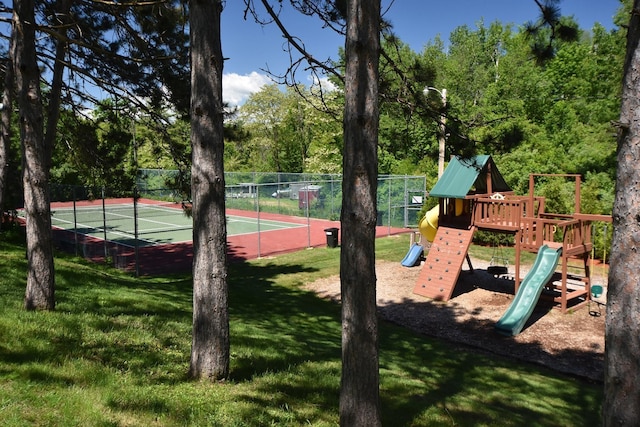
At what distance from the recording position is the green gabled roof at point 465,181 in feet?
43.2

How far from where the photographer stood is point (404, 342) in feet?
29.5

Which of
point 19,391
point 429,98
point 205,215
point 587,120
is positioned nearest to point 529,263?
point 429,98

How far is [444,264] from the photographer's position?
1287 cm

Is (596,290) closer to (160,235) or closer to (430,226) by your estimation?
(430,226)

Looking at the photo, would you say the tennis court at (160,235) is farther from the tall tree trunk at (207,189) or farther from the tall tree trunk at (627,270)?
the tall tree trunk at (627,270)

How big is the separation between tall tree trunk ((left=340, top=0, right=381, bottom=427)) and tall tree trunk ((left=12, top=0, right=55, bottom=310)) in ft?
14.4

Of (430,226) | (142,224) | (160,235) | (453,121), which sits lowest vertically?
(160,235)

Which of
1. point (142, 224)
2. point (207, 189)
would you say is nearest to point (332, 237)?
point (142, 224)

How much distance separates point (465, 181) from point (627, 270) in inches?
436

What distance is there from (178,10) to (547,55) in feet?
19.8

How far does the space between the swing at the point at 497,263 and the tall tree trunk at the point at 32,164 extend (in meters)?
11.4

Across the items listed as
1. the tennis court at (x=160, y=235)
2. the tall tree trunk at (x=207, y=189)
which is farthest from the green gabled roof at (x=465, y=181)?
the tall tree trunk at (x=207, y=189)

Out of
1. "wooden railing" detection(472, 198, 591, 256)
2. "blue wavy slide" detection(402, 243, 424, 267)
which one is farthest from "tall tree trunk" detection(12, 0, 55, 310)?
"blue wavy slide" detection(402, 243, 424, 267)

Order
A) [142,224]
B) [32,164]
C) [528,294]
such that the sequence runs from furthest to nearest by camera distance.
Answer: [142,224], [528,294], [32,164]
